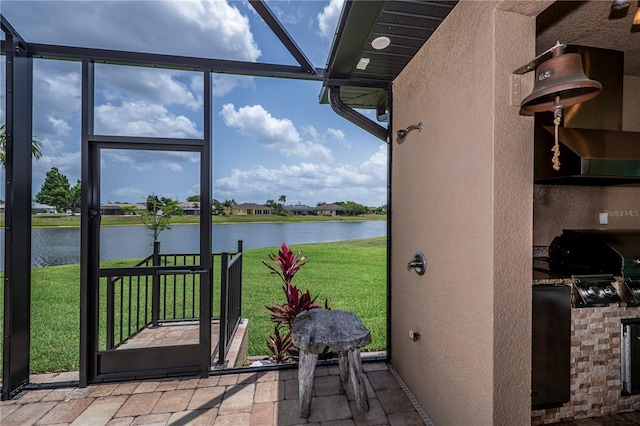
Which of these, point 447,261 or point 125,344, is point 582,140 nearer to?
point 447,261

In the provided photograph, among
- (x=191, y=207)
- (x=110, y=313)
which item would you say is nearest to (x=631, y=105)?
(x=191, y=207)

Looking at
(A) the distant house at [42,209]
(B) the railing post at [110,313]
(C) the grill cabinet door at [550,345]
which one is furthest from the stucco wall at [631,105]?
(A) the distant house at [42,209]

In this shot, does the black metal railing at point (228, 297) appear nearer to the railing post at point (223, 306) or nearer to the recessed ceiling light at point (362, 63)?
the railing post at point (223, 306)

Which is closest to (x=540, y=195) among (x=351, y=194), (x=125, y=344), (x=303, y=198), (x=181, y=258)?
(x=351, y=194)

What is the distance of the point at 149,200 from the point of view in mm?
2594

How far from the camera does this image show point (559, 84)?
1.16m

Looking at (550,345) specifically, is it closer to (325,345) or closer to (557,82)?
(325,345)

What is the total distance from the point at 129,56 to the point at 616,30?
12.2ft

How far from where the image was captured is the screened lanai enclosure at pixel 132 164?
7.22ft

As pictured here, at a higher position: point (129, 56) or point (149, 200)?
point (129, 56)

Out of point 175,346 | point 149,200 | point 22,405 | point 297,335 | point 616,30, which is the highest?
point 616,30

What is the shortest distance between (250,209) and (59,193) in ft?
5.66

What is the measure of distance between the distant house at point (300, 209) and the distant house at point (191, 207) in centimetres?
130

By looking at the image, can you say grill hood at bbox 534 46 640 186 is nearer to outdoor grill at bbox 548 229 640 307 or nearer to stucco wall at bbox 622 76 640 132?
outdoor grill at bbox 548 229 640 307
